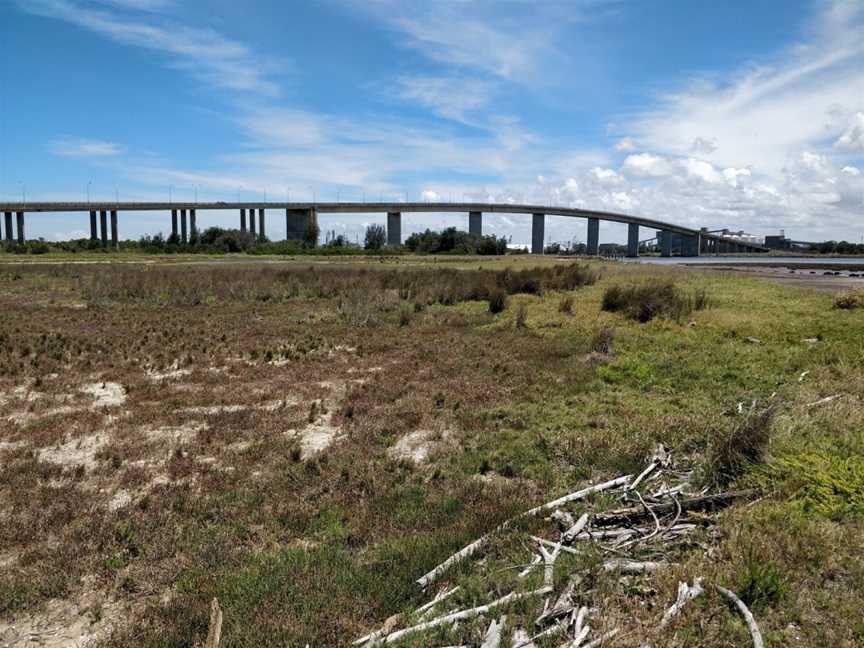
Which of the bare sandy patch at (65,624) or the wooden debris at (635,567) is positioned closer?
the bare sandy patch at (65,624)

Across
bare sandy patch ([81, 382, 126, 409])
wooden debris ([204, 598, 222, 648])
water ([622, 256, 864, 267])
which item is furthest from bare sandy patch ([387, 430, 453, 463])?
water ([622, 256, 864, 267])

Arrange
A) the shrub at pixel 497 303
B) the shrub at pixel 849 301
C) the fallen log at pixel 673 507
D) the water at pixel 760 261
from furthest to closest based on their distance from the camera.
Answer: the water at pixel 760 261, the shrub at pixel 497 303, the shrub at pixel 849 301, the fallen log at pixel 673 507

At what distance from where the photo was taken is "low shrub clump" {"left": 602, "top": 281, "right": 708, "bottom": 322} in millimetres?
20422

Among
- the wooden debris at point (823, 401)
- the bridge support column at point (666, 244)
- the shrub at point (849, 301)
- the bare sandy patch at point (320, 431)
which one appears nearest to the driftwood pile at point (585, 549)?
the wooden debris at point (823, 401)

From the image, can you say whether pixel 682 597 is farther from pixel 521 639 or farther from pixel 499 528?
pixel 499 528

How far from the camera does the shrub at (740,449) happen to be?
639 centimetres

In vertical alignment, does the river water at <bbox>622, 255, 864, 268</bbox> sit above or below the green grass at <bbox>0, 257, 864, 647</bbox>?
above

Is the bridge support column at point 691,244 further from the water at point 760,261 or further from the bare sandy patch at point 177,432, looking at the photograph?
the bare sandy patch at point 177,432

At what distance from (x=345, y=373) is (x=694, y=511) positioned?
31.1 feet

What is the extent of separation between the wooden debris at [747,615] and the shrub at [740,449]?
92.6 inches

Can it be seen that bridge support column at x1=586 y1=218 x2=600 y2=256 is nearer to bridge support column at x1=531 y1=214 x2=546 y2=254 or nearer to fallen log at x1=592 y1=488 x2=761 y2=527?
bridge support column at x1=531 y1=214 x2=546 y2=254

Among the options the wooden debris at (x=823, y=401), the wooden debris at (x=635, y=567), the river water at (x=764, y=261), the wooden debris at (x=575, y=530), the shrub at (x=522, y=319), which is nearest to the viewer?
the wooden debris at (x=635, y=567)

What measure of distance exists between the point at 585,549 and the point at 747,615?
140 centimetres

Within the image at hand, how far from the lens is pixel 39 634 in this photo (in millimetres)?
4543
